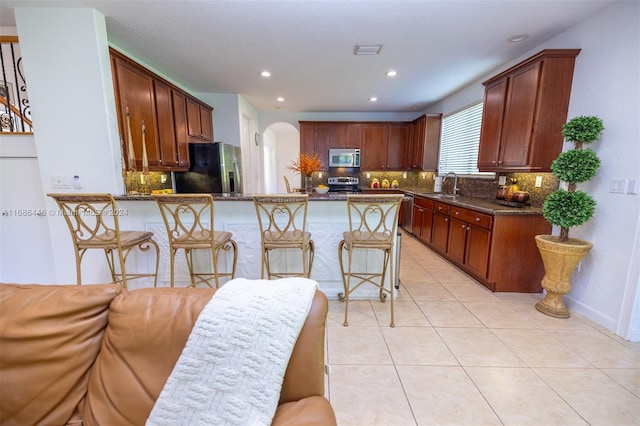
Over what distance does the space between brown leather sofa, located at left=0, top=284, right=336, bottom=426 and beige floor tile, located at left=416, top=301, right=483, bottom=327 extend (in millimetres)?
1756

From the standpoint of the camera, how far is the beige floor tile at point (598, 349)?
175 centimetres

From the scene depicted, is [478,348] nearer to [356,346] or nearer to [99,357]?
[356,346]

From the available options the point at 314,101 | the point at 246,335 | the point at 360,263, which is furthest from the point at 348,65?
the point at 246,335

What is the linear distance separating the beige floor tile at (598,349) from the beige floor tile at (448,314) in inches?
22.4

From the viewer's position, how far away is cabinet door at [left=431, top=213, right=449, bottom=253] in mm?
3652

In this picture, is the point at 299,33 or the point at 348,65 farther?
the point at 348,65

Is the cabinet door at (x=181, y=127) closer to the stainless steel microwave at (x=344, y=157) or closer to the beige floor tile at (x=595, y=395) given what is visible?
the stainless steel microwave at (x=344, y=157)

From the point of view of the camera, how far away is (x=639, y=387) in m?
1.56

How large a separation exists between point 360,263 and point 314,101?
3.71 metres

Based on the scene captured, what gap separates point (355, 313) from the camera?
94.4 inches

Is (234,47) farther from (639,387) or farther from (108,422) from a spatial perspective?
(639,387)

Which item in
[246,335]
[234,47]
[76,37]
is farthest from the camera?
[234,47]

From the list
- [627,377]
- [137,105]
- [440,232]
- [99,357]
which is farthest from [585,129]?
[137,105]

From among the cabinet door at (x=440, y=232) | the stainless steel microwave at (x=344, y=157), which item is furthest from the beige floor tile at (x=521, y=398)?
the stainless steel microwave at (x=344, y=157)
